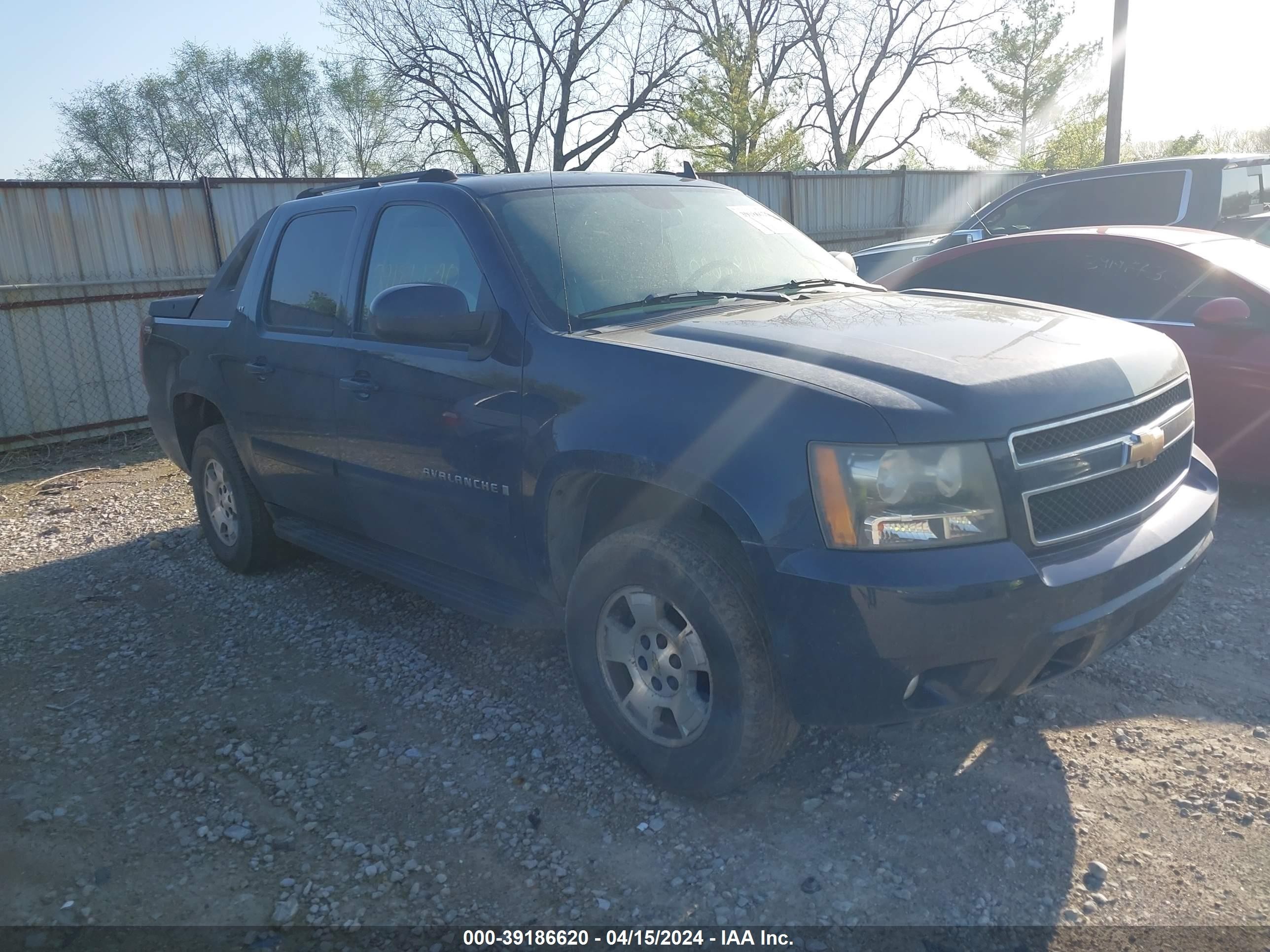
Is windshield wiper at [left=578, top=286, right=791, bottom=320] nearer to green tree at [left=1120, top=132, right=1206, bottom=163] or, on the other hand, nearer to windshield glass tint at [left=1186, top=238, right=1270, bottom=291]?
windshield glass tint at [left=1186, top=238, right=1270, bottom=291]

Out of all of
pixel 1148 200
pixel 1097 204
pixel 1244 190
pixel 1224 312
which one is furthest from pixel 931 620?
pixel 1244 190

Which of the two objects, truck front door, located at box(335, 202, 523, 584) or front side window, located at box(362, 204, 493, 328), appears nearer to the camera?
truck front door, located at box(335, 202, 523, 584)

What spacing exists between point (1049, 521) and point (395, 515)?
250 centimetres

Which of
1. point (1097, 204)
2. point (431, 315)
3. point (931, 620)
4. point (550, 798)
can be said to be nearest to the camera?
point (931, 620)

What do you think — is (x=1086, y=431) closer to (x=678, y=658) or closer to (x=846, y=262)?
(x=678, y=658)

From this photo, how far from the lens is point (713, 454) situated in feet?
8.98

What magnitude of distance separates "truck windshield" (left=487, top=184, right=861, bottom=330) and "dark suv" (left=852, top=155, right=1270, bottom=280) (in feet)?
12.5

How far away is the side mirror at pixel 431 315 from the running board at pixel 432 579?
944mm

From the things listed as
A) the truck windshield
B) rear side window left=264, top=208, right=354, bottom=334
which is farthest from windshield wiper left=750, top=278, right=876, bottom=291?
rear side window left=264, top=208, right=354, bottom=334

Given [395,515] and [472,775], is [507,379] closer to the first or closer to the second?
[395,515]

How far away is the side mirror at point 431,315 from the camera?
130 inches

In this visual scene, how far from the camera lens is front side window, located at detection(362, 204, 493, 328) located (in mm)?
3629

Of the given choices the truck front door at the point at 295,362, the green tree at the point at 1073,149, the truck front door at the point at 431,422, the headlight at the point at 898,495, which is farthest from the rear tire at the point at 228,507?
the green tree at the point at 1073,149

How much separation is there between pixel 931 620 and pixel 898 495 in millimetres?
327
